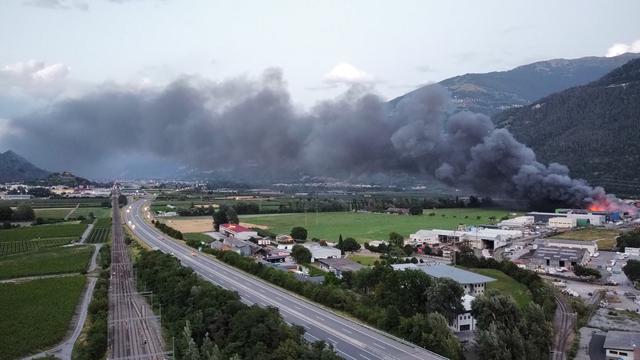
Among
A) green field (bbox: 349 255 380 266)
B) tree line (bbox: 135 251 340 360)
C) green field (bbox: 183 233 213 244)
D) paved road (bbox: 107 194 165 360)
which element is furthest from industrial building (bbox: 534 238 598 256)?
paved road (bbox: 107 194 165 360)

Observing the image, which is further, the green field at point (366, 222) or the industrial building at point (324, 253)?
the green field at point (366, 222)

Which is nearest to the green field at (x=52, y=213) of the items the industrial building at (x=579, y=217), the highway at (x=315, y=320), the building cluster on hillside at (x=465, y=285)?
the highway at (x=315, y=320)

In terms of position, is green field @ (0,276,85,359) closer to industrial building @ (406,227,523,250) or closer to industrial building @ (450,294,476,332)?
industrial building @ (450,294,476,332)

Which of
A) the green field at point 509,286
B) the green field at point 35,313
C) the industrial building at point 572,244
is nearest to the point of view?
the green field at point 35,313

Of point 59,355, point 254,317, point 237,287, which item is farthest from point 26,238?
point 254,317

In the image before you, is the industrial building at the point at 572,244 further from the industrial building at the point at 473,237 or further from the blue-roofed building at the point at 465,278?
the blue-roofed building at the point at 465,278

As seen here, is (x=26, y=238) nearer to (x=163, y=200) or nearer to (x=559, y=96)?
(x=163, y=200)

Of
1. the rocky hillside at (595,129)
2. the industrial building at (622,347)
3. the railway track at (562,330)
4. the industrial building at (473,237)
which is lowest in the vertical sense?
the railway track at (562,330)
